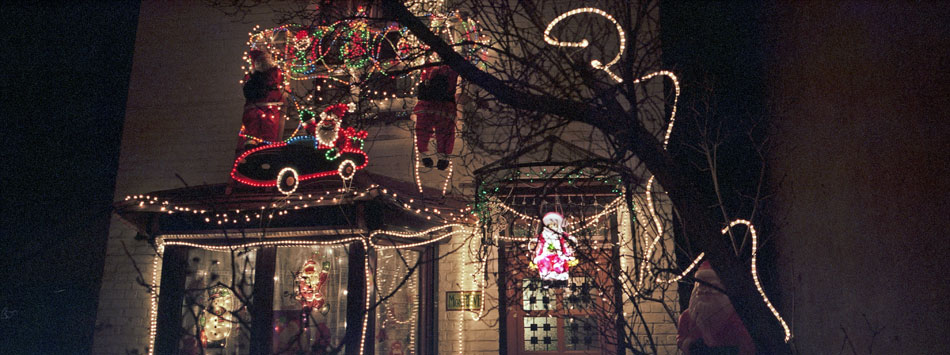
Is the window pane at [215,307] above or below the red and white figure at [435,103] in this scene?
below

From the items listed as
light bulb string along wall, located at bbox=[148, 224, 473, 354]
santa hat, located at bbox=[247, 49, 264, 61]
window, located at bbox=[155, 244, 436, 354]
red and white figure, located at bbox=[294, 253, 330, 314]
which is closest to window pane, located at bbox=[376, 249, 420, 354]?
window, located at bbox=[155, 244, 436, 354]

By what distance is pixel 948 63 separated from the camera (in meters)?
2.94

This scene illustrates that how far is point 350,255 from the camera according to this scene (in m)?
5.96

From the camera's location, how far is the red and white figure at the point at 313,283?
6176mm

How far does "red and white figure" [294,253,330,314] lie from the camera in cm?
618

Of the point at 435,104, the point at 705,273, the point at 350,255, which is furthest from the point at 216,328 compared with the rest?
the point at 705,273

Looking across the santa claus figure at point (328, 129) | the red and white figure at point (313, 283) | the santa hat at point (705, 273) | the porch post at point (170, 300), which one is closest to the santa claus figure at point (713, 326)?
the santa hat at point (705, 273)

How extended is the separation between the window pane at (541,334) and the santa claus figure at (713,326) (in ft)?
6.54

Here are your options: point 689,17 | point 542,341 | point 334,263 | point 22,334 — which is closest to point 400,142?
point 334,263

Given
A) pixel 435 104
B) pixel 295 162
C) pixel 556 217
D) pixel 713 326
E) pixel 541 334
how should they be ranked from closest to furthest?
pixel 713 326 < pixel 556 217 < pixel 435 104 < pixel 295 162 < pixel 541 334

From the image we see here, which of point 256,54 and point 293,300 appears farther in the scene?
point 256,54

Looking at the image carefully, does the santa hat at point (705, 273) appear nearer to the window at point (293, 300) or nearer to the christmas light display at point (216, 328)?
the window at point (293, 300)

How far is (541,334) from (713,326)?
92.1 inches

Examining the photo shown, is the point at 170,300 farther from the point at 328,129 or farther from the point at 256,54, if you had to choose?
the point at 256,54
